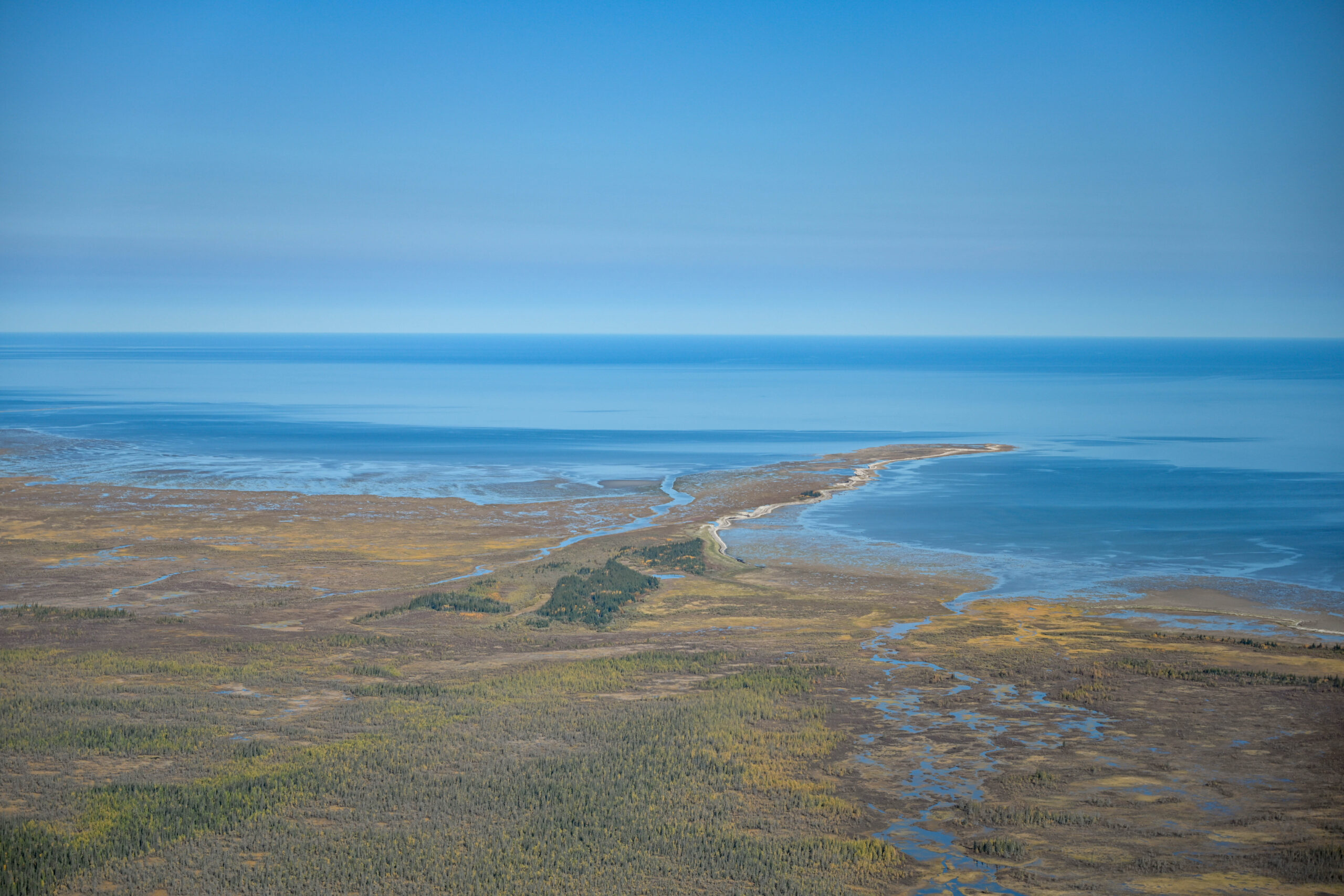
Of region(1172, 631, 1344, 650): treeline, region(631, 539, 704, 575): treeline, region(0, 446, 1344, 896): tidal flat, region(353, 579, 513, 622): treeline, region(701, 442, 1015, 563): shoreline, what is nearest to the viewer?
region(0, 446, 1344, 896): tidal flat

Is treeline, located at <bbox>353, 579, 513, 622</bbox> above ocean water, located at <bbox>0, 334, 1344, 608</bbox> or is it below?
below

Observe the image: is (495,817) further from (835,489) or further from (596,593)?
(835,489)

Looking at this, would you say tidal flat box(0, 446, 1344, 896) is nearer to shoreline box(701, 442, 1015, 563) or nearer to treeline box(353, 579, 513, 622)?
treeline box(353, 579, 513, 622)

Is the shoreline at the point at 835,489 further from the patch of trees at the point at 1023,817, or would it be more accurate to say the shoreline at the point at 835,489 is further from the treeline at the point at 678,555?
the patch of trees at the point at 1023,817

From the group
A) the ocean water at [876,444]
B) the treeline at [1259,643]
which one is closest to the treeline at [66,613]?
the ocean water at [876,444]

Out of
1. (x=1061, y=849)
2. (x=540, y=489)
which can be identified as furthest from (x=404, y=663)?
(x=540, y=489)

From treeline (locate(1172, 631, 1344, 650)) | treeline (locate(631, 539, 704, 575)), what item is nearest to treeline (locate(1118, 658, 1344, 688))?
treeline (locate(1172, 631, 1344, 650))

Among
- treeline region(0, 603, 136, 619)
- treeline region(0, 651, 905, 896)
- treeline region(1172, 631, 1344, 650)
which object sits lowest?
treeline region(0, 603, 136, 619)
